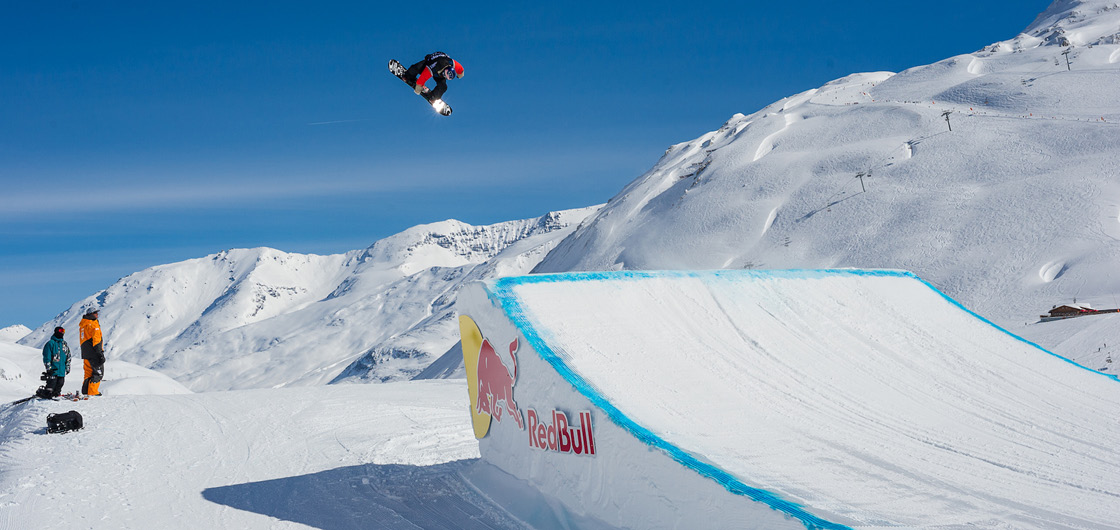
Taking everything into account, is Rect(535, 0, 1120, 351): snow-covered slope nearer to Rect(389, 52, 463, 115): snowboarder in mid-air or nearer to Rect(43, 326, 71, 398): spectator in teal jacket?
Rect(389, 52, 463, 115): snowboarder in mid-air

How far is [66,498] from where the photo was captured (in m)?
7.00

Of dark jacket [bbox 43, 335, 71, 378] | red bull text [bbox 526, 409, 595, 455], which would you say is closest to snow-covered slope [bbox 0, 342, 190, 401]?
dark jacket [bbox 43, 335, 71, 378]

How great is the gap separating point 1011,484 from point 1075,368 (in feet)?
19.2

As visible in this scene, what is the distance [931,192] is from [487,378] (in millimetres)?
43021

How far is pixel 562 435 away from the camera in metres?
6.19

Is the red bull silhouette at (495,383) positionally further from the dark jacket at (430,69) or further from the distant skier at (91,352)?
the distant skier at (91,352)

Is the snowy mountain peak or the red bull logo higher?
the snowy mountain peak

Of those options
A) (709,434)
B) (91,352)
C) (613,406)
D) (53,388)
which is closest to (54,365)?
(53,388)

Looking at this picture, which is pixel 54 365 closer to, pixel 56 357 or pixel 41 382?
pixel 56 357

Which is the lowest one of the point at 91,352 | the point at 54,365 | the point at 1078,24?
the point at 54,365

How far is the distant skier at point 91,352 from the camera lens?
12.1 metres

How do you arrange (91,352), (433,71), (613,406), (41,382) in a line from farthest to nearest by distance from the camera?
1. (41,382)
2. (91,352)
3. (433,71)
4. (613,406)

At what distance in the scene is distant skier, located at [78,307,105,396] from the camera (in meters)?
12.1

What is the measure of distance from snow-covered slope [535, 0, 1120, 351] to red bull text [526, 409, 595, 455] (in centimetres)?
2281
